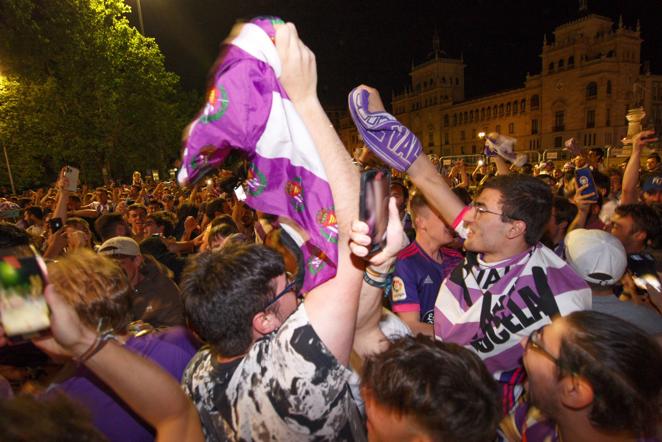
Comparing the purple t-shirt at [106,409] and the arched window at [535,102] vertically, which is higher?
Answer: the arched window at [535,102]

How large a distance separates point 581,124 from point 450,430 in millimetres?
62059

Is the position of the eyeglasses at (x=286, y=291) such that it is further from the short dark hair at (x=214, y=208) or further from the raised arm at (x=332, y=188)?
the short dark hair at (x=214, y=208)

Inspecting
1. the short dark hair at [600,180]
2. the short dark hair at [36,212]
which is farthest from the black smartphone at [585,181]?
the short dark hair at [36,212]

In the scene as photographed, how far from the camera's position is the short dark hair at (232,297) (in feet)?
5.75

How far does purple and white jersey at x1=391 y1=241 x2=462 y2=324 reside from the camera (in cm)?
321

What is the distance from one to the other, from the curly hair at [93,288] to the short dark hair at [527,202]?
2182 millimetres

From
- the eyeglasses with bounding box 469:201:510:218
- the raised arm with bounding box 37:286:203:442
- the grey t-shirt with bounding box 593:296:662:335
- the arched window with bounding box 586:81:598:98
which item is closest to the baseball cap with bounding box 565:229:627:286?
the grey t-shirt with bounding box 593:296:662:335

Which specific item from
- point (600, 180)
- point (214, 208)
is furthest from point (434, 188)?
point (214, 208)

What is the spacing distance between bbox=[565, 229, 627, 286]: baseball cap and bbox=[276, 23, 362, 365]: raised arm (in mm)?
1996

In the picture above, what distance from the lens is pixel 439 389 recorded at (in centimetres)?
136

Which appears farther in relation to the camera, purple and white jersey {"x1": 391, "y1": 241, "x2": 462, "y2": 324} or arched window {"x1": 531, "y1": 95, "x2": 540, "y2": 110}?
arched window {"x1": 531, "y1": 95, "x2": 540, "y2": 110}

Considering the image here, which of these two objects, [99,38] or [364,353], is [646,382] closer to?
[364,353]

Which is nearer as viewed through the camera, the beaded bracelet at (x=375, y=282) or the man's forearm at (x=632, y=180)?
the beaded bracelet at (x=375, y=282)

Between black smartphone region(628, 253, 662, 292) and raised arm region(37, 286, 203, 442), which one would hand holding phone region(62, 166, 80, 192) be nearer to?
raised arm region(37, 286, 203, 442)
